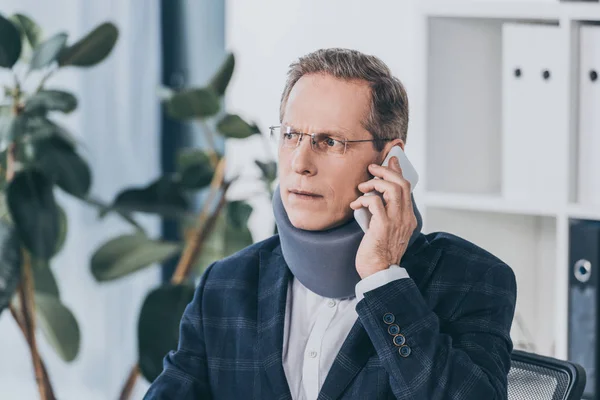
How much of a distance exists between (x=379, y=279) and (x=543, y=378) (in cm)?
35

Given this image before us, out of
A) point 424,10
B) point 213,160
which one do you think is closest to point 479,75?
point 424,10

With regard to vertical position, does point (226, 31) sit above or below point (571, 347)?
above

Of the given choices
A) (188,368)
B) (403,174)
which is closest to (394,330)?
(403,174)

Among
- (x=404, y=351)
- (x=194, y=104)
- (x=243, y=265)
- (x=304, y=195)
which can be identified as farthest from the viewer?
(x=194, y=104)

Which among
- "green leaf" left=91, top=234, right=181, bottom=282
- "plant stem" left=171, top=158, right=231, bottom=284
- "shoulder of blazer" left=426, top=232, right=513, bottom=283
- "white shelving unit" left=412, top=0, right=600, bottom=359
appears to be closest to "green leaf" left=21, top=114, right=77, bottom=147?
"green leaf" left=91, top=234, right=181, bottom=282

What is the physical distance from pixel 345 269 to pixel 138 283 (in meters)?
1.94

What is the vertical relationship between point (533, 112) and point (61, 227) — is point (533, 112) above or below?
above

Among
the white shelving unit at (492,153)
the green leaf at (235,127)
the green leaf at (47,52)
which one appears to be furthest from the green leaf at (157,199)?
the white shelving unit at (492,153)

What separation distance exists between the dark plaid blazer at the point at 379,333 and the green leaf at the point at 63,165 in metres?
0.88

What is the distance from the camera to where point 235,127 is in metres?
2.52

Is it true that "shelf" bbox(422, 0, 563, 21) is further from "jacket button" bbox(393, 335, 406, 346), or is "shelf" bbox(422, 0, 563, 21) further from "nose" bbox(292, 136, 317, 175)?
"jacket button" bbox(393, 335, 406, 346)

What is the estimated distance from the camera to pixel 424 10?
7.39 feet

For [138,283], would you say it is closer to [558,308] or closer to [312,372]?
[558,308]

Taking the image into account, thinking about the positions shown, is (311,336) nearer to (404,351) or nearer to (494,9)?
(404,351)
